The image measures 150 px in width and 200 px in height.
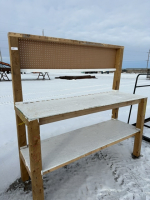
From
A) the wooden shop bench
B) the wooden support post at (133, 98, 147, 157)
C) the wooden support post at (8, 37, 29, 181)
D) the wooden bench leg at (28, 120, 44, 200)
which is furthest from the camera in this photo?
the wooden support post at (133, 98, 147, 157)

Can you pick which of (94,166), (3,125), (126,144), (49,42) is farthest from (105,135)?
(3,125)

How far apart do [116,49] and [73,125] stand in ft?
6.53

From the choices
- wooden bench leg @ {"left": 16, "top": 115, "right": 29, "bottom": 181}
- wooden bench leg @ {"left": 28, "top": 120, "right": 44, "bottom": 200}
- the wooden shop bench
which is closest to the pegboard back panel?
the wooden shop bench

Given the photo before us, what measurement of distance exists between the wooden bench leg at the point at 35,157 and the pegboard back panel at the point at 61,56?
0.88 metres

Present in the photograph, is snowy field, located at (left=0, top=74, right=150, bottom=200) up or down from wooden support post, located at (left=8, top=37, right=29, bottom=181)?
down

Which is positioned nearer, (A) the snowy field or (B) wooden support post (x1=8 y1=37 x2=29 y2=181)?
(B) wooden support post (x1=8 y1=37 x2=29 y2=181)

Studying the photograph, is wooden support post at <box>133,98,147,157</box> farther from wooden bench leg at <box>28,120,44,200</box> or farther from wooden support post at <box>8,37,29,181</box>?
wooden support post at <box>8,37,29,181</box>

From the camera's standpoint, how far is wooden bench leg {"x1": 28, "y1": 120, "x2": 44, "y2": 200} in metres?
1.25

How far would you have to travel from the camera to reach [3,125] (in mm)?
3330

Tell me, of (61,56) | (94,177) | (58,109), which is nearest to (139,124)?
(94,177)

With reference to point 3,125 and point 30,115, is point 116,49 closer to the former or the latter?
point 30,115

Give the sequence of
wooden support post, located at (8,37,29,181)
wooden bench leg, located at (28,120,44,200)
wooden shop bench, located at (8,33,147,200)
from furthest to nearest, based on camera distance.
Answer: wooden support post, located at (8,37,29,181)
wooden shop bench, located at (8,33,147,200)
wooden bench leg, located at (28,120,44,200)

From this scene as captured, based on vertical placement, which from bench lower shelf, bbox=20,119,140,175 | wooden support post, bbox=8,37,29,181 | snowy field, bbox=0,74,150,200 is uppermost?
wooden support post, bbox=8,37,29,181

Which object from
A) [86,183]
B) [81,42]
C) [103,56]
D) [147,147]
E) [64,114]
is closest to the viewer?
[64,114]
